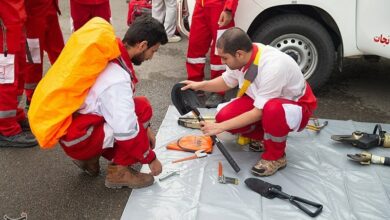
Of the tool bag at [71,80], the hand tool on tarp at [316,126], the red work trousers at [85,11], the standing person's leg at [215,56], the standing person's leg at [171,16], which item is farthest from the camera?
the standing person's leg at [171,16]

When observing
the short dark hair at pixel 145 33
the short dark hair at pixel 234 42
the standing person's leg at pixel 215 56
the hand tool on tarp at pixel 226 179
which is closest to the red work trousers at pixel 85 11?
the standing person's leg at pixel 215 56

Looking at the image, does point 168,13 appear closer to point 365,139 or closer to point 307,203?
point 365,139

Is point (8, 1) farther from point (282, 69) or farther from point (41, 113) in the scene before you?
point (282, 69)

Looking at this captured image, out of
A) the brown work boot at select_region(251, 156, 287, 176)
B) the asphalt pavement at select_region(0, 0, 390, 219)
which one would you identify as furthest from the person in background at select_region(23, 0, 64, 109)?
the brown work boot at select_region(251, 156, 287, 176)

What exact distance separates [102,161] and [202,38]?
61.0 inches

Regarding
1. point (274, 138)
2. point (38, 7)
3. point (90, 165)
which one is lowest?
point (90, 165)

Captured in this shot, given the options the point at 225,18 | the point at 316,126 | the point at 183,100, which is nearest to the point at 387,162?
the point at 316,126

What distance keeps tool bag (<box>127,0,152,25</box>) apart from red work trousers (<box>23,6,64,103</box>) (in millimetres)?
2360

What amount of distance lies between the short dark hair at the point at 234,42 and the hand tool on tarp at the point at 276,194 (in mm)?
842

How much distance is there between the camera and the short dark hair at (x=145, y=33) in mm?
2494

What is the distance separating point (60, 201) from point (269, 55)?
1.66m

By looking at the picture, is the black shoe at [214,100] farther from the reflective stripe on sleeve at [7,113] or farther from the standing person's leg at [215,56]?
the reflective stripe on sleeve at [7,113]

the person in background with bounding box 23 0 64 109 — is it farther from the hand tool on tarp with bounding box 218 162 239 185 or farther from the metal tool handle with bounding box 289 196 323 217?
the metal tool handle with bounding box 289 196 323 217

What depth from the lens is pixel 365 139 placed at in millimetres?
3219
